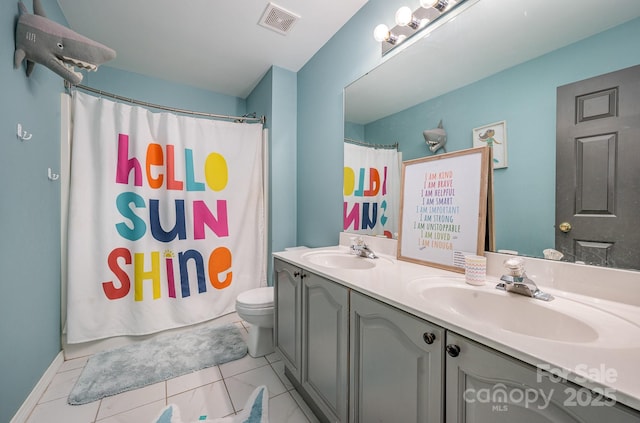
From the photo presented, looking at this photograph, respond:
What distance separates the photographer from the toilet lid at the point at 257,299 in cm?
176

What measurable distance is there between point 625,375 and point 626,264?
1.79ft

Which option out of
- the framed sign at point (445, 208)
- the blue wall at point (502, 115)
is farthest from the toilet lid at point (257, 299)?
the framed sign at point (445, 208)

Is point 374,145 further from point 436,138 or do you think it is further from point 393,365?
point 393,365

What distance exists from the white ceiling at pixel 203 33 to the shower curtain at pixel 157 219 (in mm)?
566

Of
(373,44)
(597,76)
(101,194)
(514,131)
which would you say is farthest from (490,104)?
(101,194)

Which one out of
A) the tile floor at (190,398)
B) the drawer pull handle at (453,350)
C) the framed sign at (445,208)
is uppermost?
the framed sign at (445,208)

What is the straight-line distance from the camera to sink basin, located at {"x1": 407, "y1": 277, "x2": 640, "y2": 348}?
0.64 metres

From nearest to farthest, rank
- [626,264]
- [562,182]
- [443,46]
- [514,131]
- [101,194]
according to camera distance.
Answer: [626,264]
[562,182]
[514,131]
[443,46]
[101,194]

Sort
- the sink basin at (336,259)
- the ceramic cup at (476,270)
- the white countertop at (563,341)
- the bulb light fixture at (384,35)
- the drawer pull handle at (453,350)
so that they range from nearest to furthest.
Answer: the white countertop at (563,341)
the drawer pull handle at (453,350)
the ceramic cup at (476,270)
the bulb light fixture at (384,35)
the sink basin at (336,259)

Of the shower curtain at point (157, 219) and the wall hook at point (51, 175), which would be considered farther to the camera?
the shower curtain at point (157, 219)

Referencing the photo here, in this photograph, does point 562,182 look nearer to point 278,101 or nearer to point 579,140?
point 579,140

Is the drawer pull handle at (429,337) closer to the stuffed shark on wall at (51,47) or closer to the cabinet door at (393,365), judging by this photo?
the cabinet door at (393,365)

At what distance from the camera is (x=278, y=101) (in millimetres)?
2383

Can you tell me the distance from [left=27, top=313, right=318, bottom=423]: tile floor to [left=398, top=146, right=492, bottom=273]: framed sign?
106 centimetres
